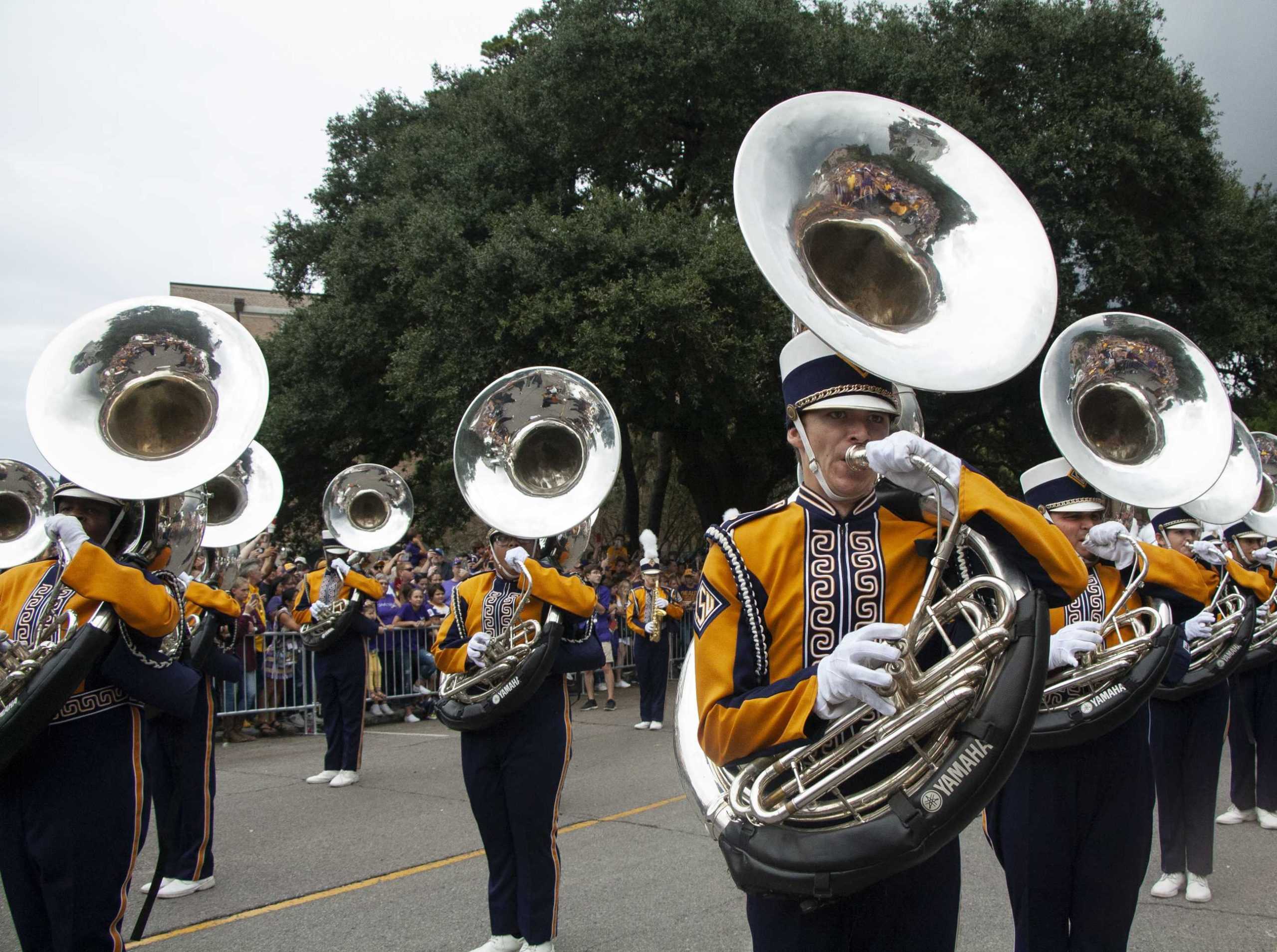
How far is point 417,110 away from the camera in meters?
23.6

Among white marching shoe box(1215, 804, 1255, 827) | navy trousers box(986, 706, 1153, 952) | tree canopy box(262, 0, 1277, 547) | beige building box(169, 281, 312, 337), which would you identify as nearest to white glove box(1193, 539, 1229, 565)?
white marching shoe box(1215, 804, 1255, 827)

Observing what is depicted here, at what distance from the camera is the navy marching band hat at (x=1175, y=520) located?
632 cm

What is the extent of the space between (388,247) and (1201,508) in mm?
14984

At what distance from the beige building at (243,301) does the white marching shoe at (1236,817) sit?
34687 mm

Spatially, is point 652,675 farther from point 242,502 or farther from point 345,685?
point 242,502

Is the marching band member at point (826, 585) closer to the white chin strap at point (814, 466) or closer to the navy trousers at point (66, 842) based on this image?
the white chin strap at point (814, 466)

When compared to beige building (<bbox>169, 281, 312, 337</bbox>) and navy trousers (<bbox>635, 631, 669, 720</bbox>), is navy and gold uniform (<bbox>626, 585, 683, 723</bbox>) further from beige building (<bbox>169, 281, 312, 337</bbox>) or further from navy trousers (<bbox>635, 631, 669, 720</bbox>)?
beige building (<bbox>169, 281, 312, 337</bbox>)

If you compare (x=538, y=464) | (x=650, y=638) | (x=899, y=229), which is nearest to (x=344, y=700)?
(x=538, y=464)

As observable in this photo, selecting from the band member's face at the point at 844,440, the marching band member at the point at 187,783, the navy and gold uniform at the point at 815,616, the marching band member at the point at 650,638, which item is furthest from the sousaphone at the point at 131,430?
the marching band member at the point at 650,638

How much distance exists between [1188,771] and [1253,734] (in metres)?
1.99

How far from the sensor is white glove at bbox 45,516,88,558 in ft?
11.4

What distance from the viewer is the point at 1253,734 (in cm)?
714

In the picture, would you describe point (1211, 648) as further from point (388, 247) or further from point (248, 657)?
point (388, 247)

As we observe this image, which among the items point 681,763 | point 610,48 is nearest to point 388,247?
point 610,48
